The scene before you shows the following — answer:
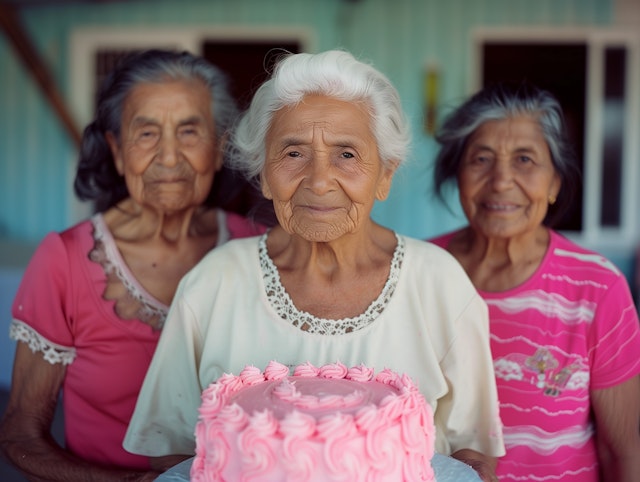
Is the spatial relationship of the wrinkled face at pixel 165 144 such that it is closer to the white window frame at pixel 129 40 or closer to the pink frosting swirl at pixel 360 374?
the pink frosting swirl at pixel 360 374

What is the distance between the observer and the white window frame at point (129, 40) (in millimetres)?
7406

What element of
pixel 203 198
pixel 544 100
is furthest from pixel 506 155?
pixel 203 198

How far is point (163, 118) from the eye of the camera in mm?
2684

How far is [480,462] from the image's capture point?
2.14 meters

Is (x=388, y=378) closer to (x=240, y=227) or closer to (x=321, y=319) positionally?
(x=321, y=319)

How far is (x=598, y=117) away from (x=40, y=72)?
5312 millimetres

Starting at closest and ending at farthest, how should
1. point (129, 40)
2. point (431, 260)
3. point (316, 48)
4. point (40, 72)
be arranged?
point (431, 260)
point (316, 48)
point (40, 72)
point (129, 40)

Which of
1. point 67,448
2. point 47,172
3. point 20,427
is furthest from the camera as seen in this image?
point 47,172

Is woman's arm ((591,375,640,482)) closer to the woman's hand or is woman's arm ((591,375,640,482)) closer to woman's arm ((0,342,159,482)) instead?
the woman's hand

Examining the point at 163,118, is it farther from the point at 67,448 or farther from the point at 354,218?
the point at 67,448

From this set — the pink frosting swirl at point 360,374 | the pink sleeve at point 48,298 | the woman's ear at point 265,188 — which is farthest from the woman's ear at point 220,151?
the pink frosting swirl at point 360,374

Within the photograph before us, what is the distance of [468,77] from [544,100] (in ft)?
14.6

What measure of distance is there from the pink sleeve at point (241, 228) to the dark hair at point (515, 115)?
80 cm

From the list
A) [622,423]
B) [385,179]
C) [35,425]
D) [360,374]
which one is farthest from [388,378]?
[35,425]
